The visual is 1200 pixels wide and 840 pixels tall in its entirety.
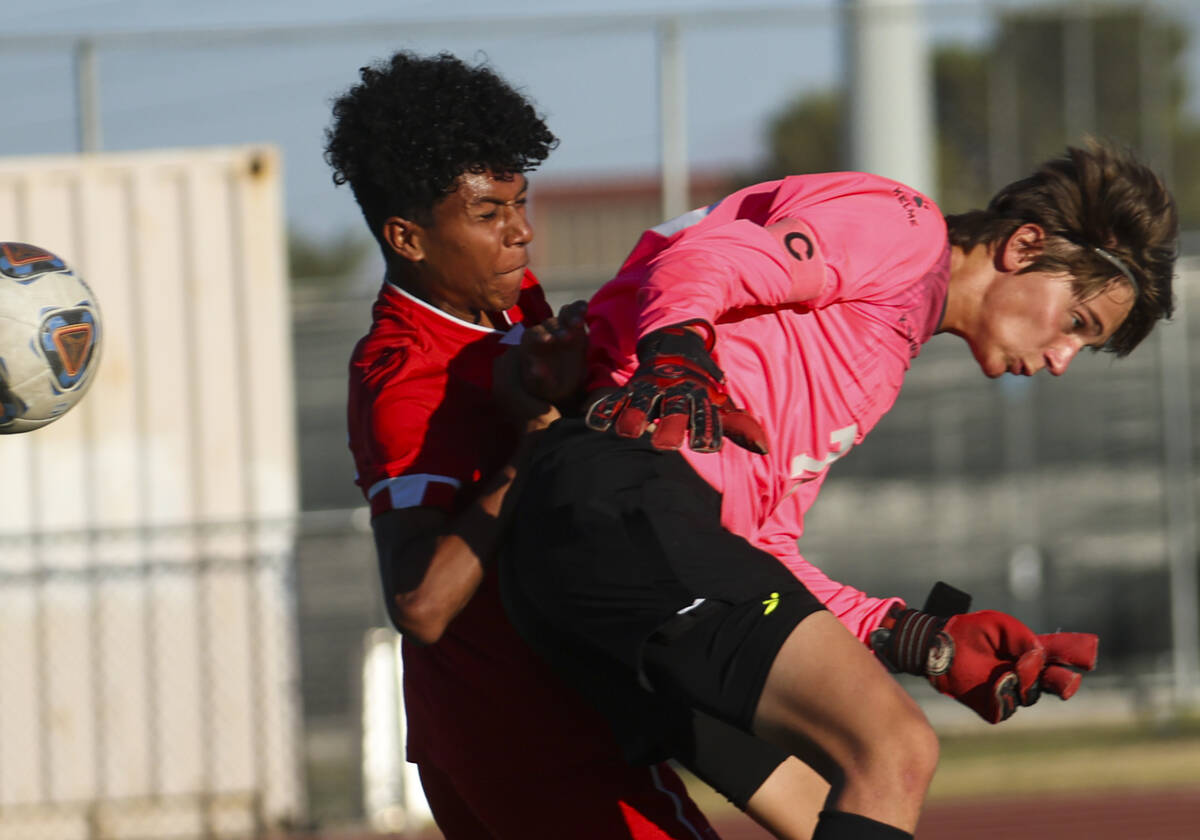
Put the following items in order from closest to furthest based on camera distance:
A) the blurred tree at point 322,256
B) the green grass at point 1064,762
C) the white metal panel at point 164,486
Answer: the white metal panel at point 164,486
the green grass at point 1064,762
the blurred tree at point 322,256

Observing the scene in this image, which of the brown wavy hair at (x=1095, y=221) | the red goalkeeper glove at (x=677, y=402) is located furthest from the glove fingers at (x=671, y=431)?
the brown wavy hair at (x=1095, y=221)

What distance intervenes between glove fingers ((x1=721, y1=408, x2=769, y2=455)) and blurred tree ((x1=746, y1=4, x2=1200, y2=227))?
6.75 meters

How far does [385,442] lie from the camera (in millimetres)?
2900

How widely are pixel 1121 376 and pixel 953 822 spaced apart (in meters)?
3.52

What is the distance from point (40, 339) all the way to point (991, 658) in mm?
2165

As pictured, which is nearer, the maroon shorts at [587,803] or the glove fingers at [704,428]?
the glove fingers at [704,428]

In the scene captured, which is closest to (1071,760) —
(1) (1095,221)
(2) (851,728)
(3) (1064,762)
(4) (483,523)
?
(3) (1064,762)

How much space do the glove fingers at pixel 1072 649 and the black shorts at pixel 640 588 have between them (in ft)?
2.06

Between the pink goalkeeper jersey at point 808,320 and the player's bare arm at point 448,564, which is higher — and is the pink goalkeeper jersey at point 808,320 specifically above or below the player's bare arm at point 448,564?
above

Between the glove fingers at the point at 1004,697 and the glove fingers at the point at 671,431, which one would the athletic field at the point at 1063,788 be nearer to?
the glove fingers at the point at 1004,697

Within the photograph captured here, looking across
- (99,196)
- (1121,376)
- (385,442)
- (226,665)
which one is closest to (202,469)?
(226,665)

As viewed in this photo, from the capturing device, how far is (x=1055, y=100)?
15.3m

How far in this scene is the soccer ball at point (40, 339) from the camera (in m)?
3.40

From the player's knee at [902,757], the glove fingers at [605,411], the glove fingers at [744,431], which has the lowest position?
the player's knee at [902,757]
